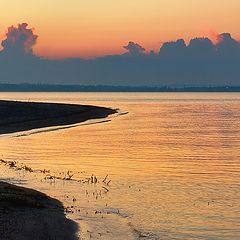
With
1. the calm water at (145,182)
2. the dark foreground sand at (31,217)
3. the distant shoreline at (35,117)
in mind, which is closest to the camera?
the dark foreground sand at (31,217)

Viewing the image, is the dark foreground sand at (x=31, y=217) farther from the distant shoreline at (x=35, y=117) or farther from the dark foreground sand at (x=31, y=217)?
the distant shoreline at (x=35, y=117)

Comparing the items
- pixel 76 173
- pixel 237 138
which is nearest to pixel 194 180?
pixel 76 173

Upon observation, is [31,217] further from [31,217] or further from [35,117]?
[35,117]

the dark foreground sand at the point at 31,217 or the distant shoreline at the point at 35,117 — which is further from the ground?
the dark foreground sand at the point at 31,217

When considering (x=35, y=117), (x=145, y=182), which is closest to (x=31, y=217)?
(x=145, y=182)

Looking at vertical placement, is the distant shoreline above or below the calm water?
below

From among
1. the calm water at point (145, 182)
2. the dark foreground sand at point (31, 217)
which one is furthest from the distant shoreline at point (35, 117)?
the dark foreground sand at point (31, 217)

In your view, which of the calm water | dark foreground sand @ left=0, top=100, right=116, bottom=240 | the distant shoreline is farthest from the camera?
the distant shoreline

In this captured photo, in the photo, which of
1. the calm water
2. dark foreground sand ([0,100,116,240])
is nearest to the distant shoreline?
the calm water

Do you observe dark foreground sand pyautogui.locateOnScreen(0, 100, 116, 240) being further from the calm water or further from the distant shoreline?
the distant shoreline

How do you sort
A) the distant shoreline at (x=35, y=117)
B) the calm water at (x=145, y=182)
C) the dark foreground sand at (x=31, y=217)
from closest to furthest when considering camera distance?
the dark foreground sand at (x=31, y=217)
the calm water at (x=145, y=182)
the distant shoreline at (x=35, y=117)

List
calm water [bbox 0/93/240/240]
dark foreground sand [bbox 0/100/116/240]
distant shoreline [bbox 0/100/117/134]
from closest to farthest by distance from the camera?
dark foreground sand [bbox 0/100/116/240]
calm water [bbox 0/93/240/240]
distant shoreline [bbox 0/100/117/134]

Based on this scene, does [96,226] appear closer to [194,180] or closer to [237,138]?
[194,180]

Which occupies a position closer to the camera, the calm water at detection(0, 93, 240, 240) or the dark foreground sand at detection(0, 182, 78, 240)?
the dark foreground sand at detection(0, 182, 78, 240)
